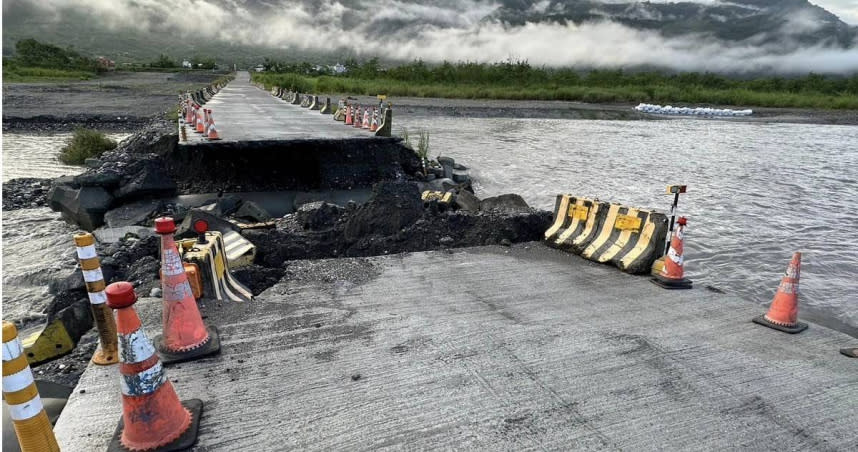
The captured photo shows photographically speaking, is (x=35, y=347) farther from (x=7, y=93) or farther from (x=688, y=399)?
(x=7, y=93)

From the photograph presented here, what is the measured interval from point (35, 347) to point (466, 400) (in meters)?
4.28

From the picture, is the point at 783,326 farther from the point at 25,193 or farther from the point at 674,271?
the point at 25,193

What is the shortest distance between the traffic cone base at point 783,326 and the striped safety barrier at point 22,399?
5.97 m

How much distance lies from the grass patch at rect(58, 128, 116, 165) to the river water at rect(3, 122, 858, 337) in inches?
25.1

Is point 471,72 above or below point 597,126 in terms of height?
above

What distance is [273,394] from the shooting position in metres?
3.67

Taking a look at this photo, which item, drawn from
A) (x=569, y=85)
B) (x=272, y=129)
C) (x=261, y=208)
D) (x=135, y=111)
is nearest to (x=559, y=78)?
(x=569, y=85)

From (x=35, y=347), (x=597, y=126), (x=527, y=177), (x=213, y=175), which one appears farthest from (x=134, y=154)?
(x=597, y=126)

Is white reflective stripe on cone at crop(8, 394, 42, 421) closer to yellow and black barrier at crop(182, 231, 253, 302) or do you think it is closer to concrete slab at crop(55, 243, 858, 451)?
concrete slab at crop(55, 243, 858, 451)

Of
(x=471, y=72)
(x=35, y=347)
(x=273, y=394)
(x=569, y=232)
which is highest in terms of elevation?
(x=471, y=72)

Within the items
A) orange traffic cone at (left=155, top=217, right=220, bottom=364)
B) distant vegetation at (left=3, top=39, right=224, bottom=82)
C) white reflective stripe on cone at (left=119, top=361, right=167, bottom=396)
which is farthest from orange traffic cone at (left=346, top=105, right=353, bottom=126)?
distant vegetation at (left=3, top=39, right=224, bottom=82)

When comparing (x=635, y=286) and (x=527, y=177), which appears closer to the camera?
(x=635, y=286)

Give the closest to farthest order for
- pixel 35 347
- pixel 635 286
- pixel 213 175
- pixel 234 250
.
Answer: pixel 35 347 < pixel 635 286 < pixel 234 250 < pixel 213 175

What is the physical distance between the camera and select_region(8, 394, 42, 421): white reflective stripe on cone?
102 inches
